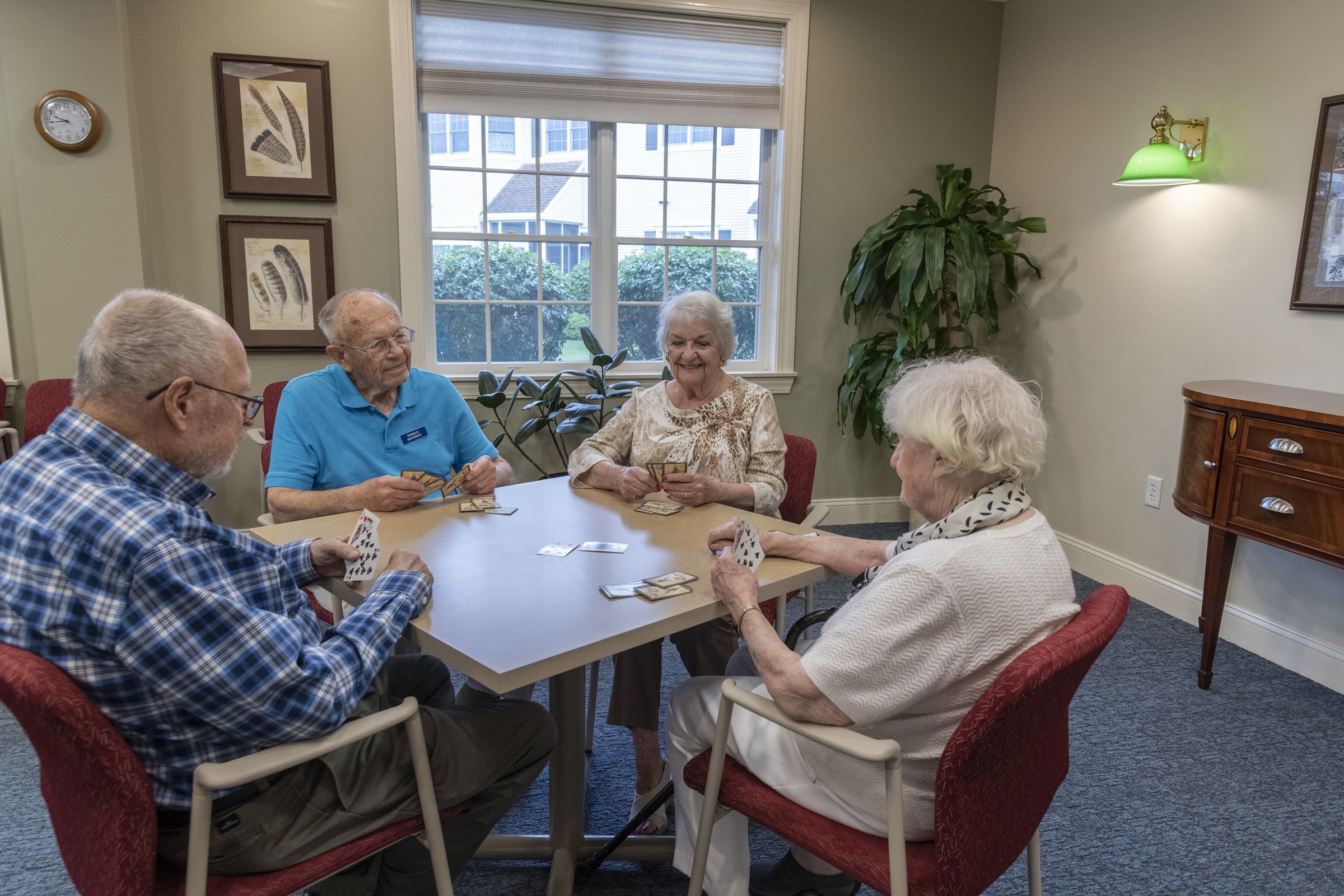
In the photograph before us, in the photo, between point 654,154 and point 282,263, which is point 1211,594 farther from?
point 282,263

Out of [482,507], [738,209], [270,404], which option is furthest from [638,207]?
[482,507]

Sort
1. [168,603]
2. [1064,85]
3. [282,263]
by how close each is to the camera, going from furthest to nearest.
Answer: [1064,85], [282,263], [168,603]

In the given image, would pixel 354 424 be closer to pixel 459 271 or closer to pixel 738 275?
pixel 459 271

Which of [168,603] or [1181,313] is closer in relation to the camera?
[168,603]

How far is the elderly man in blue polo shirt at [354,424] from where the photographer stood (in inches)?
86.4

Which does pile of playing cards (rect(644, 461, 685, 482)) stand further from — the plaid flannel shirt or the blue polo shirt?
the plaid flannel shirt

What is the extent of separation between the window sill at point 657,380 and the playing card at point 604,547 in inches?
94.2

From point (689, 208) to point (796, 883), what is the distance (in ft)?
11.5

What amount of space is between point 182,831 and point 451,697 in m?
0.67

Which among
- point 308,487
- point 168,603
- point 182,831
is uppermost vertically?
point 168,603

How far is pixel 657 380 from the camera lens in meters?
4.38

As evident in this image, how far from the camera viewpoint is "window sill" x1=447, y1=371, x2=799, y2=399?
13.5ft

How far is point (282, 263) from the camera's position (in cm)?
379

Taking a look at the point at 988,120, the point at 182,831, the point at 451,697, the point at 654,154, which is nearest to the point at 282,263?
the point at 654,154
